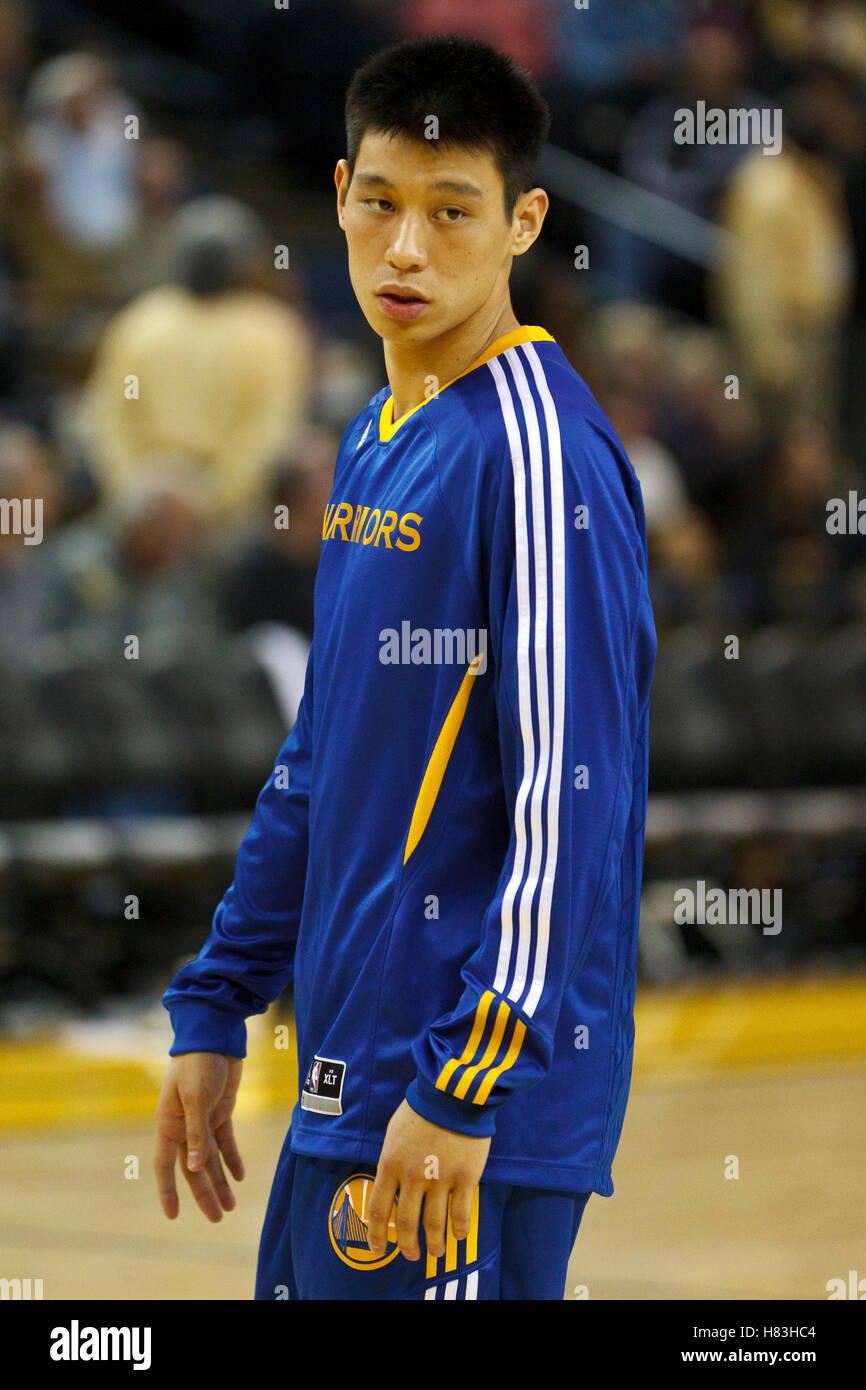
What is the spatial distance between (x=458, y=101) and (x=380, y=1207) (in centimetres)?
89

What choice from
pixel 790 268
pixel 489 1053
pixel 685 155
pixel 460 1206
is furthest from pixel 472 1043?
pixel 685 155

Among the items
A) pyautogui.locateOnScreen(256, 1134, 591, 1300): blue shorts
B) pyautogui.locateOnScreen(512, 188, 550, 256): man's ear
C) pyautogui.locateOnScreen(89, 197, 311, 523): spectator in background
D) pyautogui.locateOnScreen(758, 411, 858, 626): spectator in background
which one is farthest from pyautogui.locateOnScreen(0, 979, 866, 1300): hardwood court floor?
pyautogui.locateOnScreen(512, 188, 550, 256): man's ear

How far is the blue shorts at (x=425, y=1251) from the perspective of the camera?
5.61 ft

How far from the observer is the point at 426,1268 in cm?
171

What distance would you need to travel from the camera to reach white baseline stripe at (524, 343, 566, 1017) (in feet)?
5.35

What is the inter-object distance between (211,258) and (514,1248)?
5075mm

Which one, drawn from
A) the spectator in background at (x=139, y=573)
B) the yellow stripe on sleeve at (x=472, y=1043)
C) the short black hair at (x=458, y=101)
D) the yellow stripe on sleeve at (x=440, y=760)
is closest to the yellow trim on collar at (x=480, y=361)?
the short black hair at (x=458, y=101)

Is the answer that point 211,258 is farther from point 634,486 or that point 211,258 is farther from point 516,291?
point 634,486

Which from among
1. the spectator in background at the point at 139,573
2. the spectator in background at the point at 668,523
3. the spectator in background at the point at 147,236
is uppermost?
the spectator in background at the point at 147,236

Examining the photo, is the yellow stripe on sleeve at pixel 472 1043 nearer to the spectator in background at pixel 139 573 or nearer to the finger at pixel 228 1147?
the finger at pixel 228 1147

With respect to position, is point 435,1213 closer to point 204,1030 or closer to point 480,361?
point 204,1030

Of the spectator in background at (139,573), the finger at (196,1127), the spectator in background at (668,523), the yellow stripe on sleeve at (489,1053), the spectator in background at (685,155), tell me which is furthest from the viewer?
the spectator in background at (685,155)
